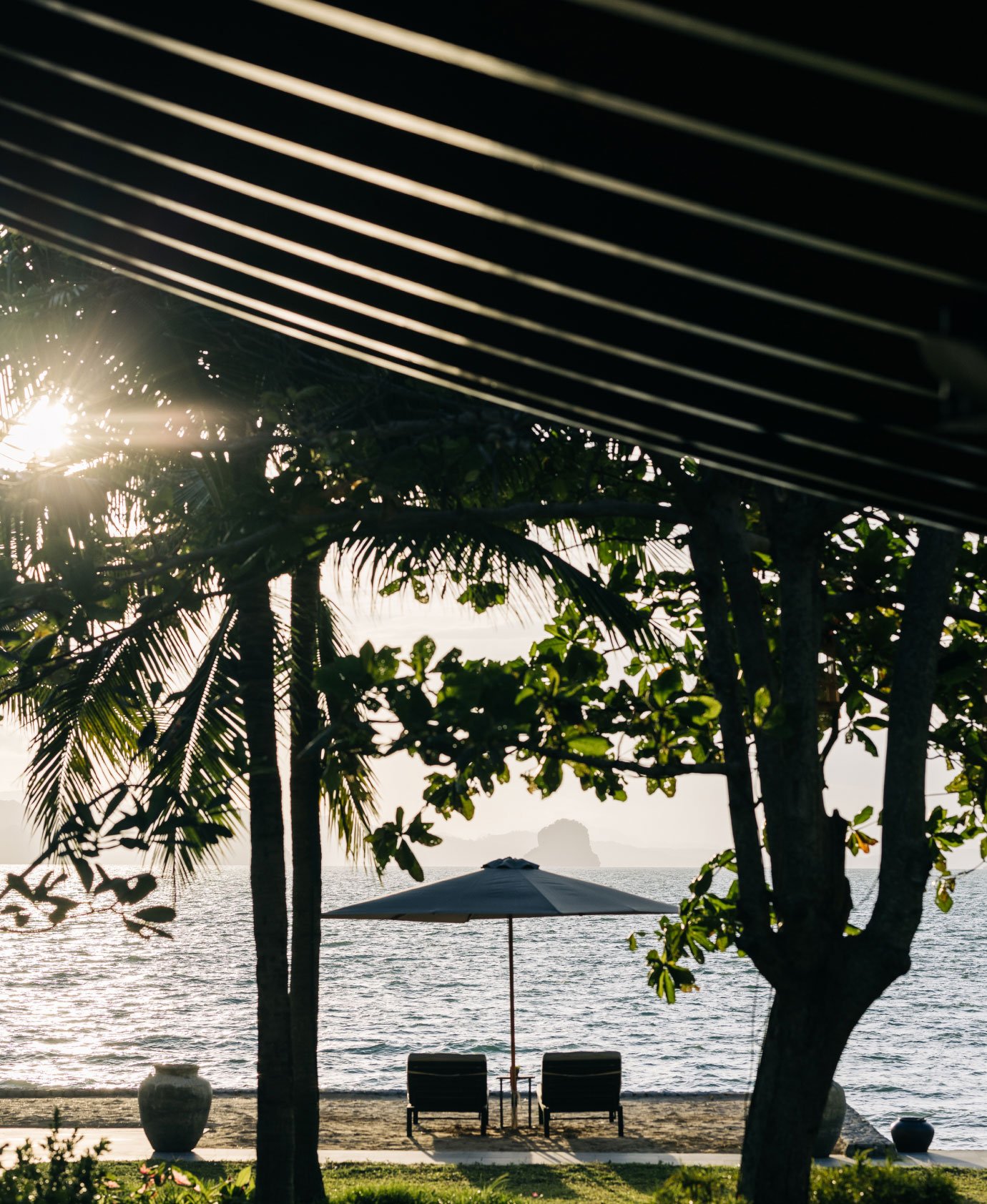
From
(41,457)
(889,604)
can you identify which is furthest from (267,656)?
(889,604)

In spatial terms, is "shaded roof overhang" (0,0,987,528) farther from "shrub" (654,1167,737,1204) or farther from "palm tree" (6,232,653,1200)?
"shrub" (654,1167,737,1204)

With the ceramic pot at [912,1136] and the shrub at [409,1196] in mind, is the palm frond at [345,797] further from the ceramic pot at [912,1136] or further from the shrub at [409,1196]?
the ceramic pot at [912,1136]

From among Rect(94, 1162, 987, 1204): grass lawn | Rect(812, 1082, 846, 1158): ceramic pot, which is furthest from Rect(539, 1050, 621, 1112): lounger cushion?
Rect(812, 1082, 846, 1158): ceramic pot

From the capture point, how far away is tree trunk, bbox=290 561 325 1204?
10.2 metres

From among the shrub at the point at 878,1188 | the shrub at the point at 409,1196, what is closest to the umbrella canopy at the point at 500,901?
the shrub at the point at 409,1196

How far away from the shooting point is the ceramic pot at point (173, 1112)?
12.7 metres

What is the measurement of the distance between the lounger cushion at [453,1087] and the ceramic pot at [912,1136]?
464 cm

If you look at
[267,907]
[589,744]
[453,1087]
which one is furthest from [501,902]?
[589,744]

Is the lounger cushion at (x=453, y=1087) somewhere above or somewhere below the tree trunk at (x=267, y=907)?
below

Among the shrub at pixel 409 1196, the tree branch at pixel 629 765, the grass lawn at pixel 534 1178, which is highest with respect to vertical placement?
the tree branch at pixel 629 765

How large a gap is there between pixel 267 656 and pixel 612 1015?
154 feet

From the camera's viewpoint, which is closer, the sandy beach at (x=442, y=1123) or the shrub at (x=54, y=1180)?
the shrub at (x=54, y=1180)

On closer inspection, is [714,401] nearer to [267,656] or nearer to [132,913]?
[132,913]

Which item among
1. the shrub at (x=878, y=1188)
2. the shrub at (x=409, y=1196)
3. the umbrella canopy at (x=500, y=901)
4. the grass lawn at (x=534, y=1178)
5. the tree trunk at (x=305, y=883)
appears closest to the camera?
the shrub at (x=878, y=1188)
